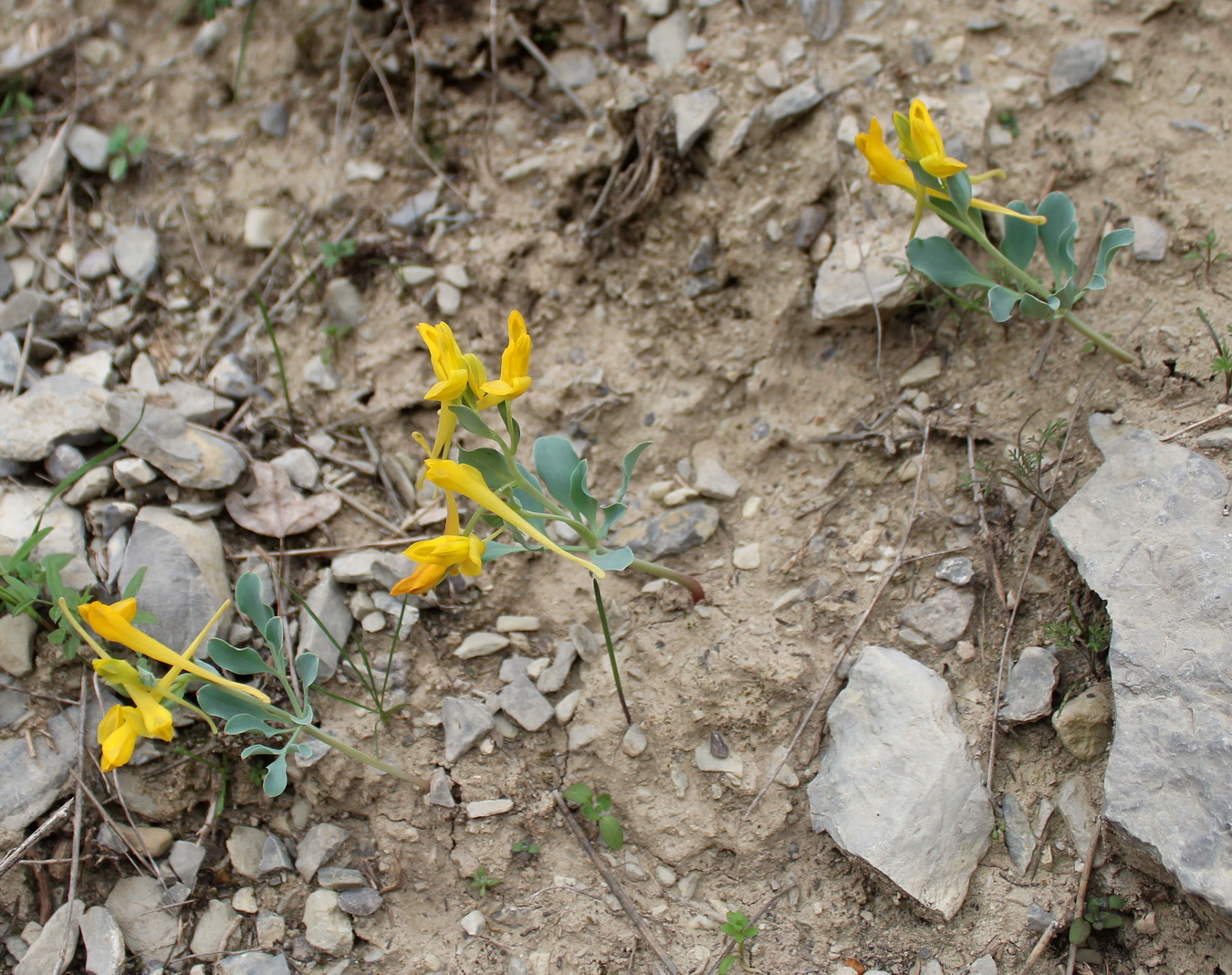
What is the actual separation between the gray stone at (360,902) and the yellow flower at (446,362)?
1492 millimetres

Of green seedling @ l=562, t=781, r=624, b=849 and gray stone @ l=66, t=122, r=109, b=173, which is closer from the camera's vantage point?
green seedling @ l=562, t=781, r=624, b=849

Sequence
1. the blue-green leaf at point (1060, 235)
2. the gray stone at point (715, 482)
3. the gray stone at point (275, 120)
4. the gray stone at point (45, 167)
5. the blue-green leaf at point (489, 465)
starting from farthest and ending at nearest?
the gray stone at point (275, 120), the gray stone at point (45, 167), the gray stone at point (715, 482), the blue-green leaf at point (1060, 235), the blue-green leaf at point (489, 465)

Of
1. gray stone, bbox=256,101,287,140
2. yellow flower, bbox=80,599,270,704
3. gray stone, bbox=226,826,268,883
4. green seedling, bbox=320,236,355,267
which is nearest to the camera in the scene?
yellow flower, bbox=80,599,270,704

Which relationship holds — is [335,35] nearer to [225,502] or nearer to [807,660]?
[225,502]

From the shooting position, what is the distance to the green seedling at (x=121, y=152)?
3.58m

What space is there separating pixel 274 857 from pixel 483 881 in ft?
2.04

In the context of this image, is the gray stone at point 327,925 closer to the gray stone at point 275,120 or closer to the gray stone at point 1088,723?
the gray stone at point 1088,723

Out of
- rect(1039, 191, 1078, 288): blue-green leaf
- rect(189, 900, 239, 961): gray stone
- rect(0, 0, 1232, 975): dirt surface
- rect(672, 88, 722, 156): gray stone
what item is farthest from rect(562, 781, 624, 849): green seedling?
rect(672, 88, 722, 156): gray stone

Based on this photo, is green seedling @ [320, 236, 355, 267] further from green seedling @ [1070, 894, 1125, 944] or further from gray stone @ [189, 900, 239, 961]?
green seedling @ [1070, 894, 1125, 944]

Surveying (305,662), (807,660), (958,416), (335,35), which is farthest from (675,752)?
(335,35)

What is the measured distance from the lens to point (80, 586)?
8.55 ft

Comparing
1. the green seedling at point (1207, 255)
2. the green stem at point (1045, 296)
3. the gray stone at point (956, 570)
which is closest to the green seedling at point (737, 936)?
the gray stone at point (956, 570)

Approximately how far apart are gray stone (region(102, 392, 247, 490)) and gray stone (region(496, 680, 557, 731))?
1.17 m

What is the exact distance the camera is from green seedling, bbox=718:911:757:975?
230 centimetres
